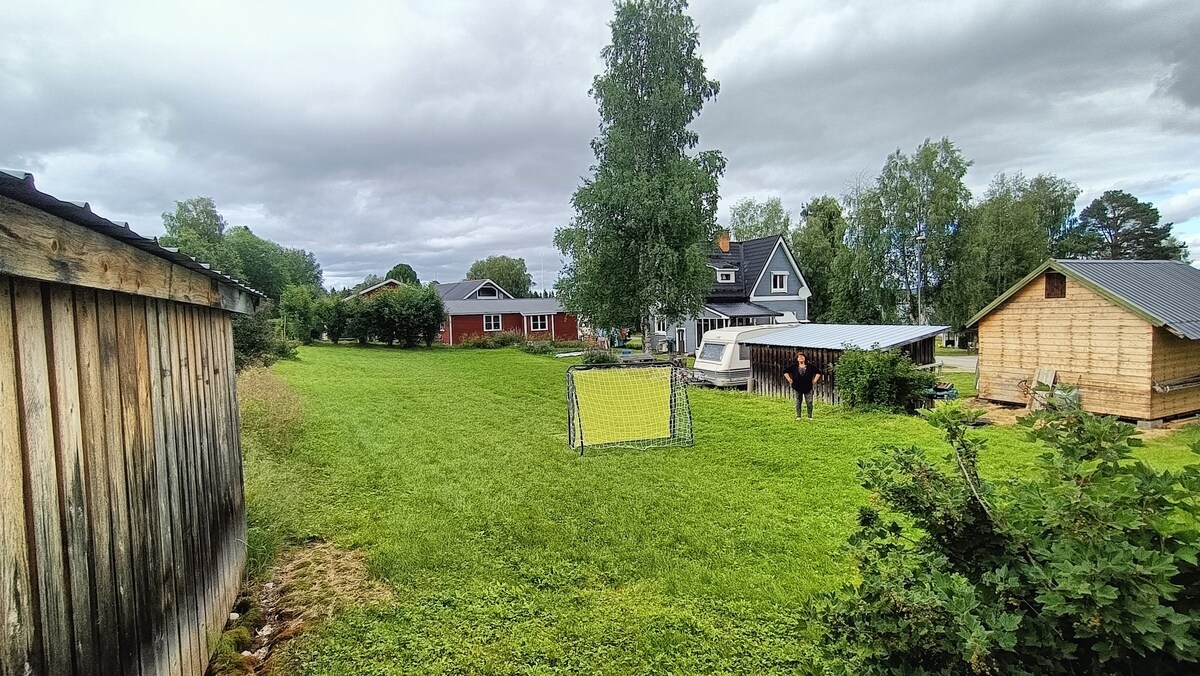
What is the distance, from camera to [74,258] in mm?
1680

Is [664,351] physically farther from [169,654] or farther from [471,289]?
[169,654]

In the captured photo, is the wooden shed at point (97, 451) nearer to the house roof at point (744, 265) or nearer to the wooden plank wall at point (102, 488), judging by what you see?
the wooden plank wall at point (102, 488)

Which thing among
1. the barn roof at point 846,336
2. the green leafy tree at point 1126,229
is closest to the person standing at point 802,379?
the barn roof at point 846,336

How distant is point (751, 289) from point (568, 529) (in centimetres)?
2690

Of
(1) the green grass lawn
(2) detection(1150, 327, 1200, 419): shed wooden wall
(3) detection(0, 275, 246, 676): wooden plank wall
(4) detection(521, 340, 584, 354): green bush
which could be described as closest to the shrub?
(1) the green grass lawn

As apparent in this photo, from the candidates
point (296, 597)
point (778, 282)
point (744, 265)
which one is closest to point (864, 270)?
point (778, 282)

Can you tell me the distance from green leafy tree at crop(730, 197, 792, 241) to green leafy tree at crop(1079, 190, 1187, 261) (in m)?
22.9

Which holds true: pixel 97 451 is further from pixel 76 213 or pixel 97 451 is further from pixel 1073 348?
pixel 1073 348

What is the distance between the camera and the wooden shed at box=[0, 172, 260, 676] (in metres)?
1.47

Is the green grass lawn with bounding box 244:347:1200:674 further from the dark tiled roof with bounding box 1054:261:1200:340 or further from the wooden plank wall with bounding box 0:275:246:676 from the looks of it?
the dark tiled roof with bounding box 1054:261:1200:340

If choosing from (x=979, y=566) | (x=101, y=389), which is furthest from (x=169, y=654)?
(x=979, y=566)

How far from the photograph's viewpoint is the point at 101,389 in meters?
2.02

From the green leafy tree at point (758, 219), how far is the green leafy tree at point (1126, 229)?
22.9 meters

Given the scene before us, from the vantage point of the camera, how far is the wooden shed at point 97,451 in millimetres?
1473
